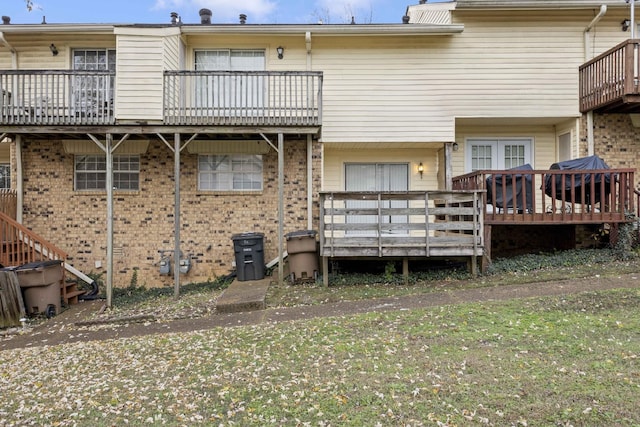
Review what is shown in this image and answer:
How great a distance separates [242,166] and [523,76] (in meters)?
7.58

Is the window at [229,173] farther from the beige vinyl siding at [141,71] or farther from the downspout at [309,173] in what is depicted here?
the beige vinyl siding at [141,71]

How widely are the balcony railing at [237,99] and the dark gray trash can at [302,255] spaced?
2.63 m

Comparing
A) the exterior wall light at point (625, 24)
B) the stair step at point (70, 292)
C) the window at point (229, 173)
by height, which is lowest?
the stair step at point (70, 292)

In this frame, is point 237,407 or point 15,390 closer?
point 237,407

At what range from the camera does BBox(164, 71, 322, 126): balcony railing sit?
9656mm

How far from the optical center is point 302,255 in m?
9.31

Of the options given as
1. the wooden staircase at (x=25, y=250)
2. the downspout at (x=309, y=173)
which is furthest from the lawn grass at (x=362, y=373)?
the downspout at (x=309, y=173)

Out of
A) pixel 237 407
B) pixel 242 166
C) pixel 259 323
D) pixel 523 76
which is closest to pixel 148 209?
pixel 242 166

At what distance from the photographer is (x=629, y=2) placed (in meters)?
10.5

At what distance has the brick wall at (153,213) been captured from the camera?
10.7 meters

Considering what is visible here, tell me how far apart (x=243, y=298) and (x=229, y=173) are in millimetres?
4086

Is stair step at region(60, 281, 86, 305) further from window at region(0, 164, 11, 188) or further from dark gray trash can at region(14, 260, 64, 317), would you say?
window at region(0, 164, 11, 188)

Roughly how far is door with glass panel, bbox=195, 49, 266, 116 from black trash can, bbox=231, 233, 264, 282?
291 centimetres

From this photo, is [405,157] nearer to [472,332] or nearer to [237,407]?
[472,332]
